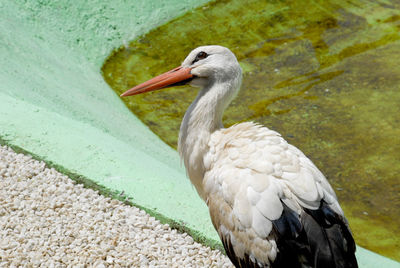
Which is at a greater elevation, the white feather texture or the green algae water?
the white feather texture

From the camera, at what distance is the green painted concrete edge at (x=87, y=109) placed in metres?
3.80

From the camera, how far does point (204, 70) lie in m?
3.27

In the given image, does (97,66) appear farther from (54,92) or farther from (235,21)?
(235,21)

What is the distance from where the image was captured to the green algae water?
488 cm

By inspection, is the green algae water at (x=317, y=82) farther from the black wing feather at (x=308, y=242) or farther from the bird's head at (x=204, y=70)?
the bird's head at (x=204, y=70)

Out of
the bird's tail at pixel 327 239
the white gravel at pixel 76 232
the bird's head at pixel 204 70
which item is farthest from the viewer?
the white gravel at pixel 76 232

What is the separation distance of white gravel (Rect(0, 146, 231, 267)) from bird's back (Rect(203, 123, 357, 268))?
→ 0.53 metres

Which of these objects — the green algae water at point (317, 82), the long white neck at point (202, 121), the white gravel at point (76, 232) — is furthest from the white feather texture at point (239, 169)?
the green algae water at point (317, 82)

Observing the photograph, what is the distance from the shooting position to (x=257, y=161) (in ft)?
9.81

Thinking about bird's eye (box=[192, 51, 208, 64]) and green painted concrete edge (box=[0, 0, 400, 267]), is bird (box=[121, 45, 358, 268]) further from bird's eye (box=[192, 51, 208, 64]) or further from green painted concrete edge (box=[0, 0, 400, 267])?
green painted concrete edge (box=[0, 0, 400, 267])

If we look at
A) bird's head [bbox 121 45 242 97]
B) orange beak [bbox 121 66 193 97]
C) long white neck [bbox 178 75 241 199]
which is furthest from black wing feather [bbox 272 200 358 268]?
orange beak [bbox 121 66 193 97]

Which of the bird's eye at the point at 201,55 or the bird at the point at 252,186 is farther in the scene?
the bird's eye at the point at 201,55

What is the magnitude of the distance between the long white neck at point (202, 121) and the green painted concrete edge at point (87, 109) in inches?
18.2

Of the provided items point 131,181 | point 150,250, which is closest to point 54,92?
point 131,181
